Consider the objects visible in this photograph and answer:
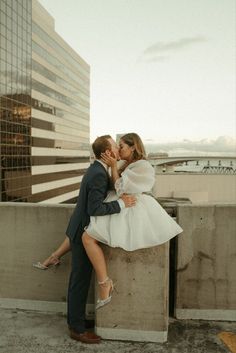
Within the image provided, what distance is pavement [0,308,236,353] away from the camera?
3.58 meters

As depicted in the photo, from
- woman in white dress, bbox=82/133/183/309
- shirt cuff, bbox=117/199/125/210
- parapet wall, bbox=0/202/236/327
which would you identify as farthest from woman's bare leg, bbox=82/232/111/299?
parapet wall, bbox=0/202/236/327

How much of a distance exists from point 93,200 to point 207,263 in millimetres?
1636

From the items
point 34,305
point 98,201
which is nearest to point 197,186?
point 34,305

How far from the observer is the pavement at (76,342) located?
358 cm

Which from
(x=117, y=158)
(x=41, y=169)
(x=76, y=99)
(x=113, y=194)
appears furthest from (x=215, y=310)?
(x=76, y=99)

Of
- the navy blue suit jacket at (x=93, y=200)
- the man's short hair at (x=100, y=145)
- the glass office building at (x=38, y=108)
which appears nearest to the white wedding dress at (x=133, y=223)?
the navy blue suit jacket at (x=93, y=200)

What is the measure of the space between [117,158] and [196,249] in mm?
1463

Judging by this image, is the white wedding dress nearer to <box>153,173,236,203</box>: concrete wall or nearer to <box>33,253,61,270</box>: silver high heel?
<box>33,253,61,270</box>: silver high heel

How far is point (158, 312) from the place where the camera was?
3.73 metres

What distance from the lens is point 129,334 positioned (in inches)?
149

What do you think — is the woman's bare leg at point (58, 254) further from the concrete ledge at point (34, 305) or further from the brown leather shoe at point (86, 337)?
the brown leather shoe at point (86, 337)

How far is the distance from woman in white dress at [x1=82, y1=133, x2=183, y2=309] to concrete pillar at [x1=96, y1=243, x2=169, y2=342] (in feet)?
0.52

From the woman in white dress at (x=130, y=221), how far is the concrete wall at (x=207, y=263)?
2.01 ft

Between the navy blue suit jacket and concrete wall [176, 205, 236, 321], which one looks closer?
the navy blue suit jacket
